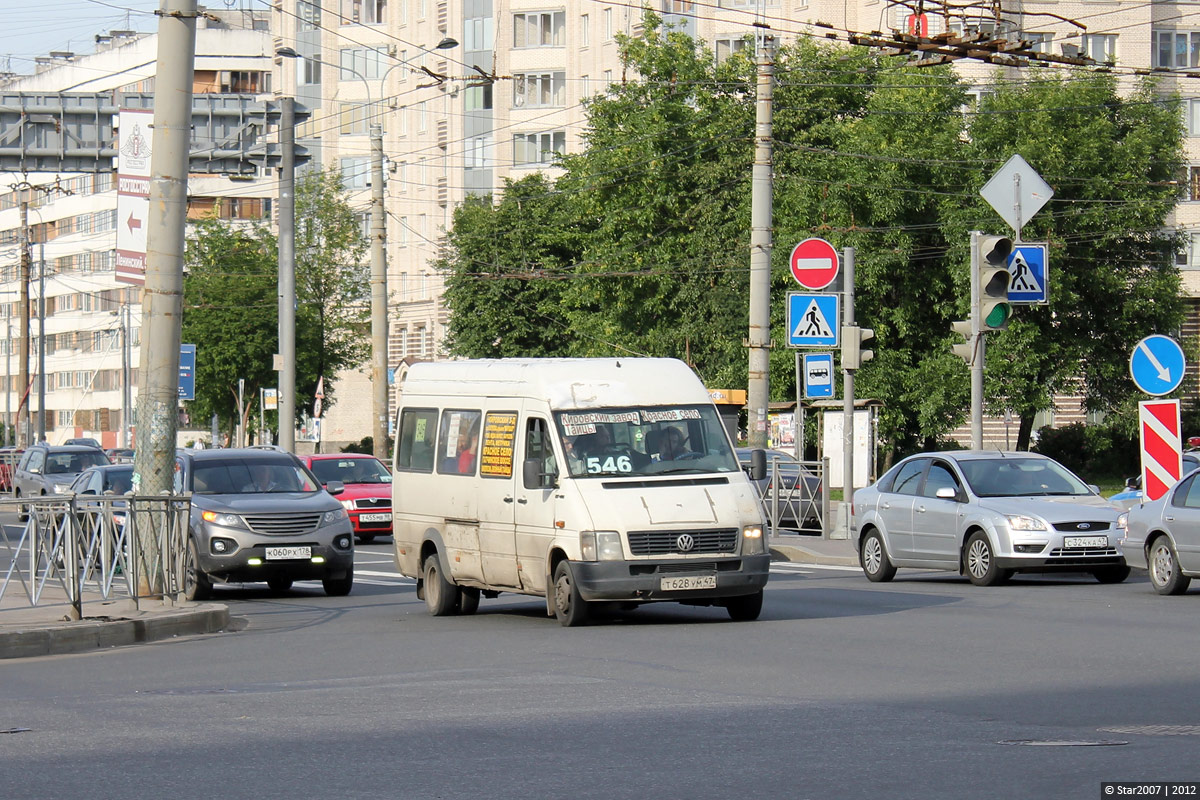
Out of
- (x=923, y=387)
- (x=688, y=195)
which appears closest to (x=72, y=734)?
(x=923, y=387)

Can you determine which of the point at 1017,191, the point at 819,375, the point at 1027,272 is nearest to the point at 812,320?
the point at 819,375

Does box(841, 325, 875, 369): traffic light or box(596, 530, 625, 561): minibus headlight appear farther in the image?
box(841, 325, 875, 369): traffic light

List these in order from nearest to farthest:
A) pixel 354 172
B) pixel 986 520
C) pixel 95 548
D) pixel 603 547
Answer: pixel 603 547, pixel 95 548, pixel 986 520, pixel 354 172

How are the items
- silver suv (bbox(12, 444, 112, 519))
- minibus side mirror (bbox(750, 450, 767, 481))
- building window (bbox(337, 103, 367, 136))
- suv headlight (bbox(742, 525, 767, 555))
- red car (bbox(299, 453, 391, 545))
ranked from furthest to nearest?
building window (bbox(337, 103, 367, 136)), silver suv (bbox(12, 444, 112, 519)), red car (bbox(299, 453, 391, 545)), minibus side mirror (bbox(750, 450, 767, 481)), suv headlight (bbox(742, 525, 767, 555))

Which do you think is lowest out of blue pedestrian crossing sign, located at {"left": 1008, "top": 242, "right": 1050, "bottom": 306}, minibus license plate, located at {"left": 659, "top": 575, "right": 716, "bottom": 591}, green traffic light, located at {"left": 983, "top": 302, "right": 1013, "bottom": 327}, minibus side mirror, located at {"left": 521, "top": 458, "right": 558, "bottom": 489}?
minibus license plate, located at {"left": 659, "top": 575, "right": 716, "bottom": 591}

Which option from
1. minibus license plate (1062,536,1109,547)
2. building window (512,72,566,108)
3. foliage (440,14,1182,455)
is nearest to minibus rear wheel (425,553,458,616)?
minibus license plate (1062,536,1109,547)

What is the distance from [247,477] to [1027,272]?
10.4 meters

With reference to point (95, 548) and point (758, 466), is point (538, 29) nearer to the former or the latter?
point (758, 466)

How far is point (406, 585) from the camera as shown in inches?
920

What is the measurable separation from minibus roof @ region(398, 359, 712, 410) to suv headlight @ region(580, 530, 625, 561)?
1466 millimetres

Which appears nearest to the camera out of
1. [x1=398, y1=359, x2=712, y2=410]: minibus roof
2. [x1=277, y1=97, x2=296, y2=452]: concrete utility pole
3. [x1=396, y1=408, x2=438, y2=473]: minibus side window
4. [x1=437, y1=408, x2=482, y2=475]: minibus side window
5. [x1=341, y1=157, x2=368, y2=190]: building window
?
[x1=398, y1=359, x2=712, y2=410]: minibus roof

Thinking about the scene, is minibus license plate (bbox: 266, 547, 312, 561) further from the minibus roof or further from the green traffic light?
the green traffic light

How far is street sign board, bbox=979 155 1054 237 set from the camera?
24.2m

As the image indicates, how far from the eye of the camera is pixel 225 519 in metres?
20.9
